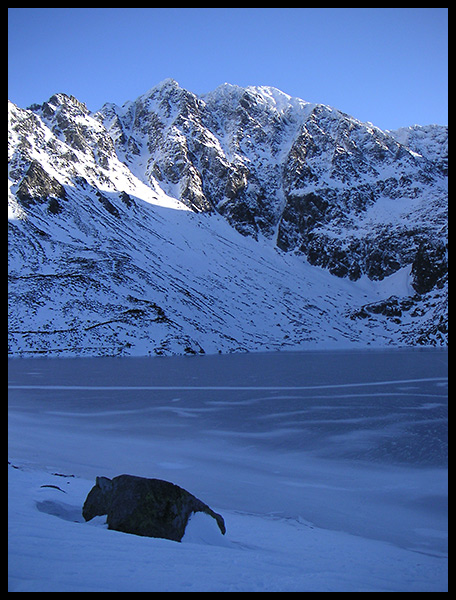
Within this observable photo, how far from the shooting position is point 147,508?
873cm

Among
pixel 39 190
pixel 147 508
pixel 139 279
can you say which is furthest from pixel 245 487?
pixel 39 190

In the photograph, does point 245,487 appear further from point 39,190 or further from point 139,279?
point 39,190

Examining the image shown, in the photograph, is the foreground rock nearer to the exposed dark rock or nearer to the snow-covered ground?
the snow-covered ground

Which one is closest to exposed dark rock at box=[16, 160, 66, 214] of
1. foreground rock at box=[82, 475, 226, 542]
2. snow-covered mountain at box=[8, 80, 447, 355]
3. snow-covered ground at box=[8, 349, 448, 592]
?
snow-covered mountain at box=[8, 80, 447, 355]

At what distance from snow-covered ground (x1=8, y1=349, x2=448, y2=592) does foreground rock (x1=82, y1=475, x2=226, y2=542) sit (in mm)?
277

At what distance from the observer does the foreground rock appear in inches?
335

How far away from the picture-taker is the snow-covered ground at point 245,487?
5988mm

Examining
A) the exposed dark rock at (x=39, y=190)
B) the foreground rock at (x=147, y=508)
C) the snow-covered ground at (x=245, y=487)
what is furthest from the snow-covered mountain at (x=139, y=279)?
the foreground rock at (x=147, y=508)

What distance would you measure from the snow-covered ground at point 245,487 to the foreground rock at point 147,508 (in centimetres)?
28

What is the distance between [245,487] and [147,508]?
5.61 m

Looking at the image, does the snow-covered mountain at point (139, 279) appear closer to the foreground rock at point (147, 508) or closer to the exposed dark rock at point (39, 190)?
the exposed dark rock at point (39, 190)

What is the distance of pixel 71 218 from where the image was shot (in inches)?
5157
